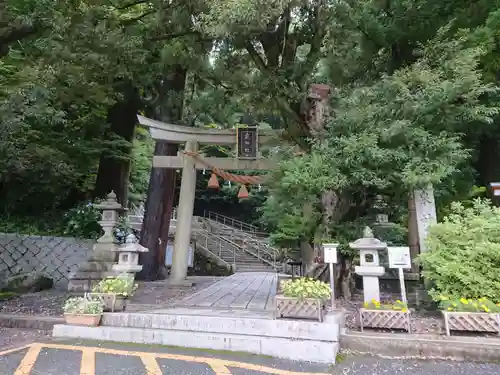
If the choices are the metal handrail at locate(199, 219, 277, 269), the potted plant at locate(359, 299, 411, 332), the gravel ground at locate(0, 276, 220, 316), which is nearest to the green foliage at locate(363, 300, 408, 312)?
the potted plant at locate(359, 299, 411, 332)

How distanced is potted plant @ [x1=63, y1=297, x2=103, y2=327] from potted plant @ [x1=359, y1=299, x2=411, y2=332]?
3353 mm

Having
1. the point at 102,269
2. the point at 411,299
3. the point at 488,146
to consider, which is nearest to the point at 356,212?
the point at 411,299

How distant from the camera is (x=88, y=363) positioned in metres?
3.46

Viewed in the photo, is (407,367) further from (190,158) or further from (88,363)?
(190,158)

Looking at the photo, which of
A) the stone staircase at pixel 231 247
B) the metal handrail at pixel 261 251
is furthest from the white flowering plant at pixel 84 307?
the metal handrail at pixel 261 251

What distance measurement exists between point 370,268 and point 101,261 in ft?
18.6

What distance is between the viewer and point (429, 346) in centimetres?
370

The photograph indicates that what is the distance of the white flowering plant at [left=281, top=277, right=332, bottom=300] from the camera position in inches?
156

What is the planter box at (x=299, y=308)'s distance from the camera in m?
3.89

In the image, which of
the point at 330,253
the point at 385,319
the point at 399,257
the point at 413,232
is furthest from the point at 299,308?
the point at 413,232

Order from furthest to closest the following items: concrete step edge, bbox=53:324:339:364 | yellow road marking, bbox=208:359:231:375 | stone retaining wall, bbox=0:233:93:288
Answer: stone retaining wall, bbox=0:233:93:288 → concrete step edge, bbox=53:324:339:364 → yellow road marking, bbox=208:359:231:375

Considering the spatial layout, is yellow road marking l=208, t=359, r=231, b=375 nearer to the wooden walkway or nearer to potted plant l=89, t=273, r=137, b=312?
the wooden walkway

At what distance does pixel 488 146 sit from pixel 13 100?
10.2 m

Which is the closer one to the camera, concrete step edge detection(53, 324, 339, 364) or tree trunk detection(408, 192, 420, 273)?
concrete step edge detection(53, 324, 339, 364)
